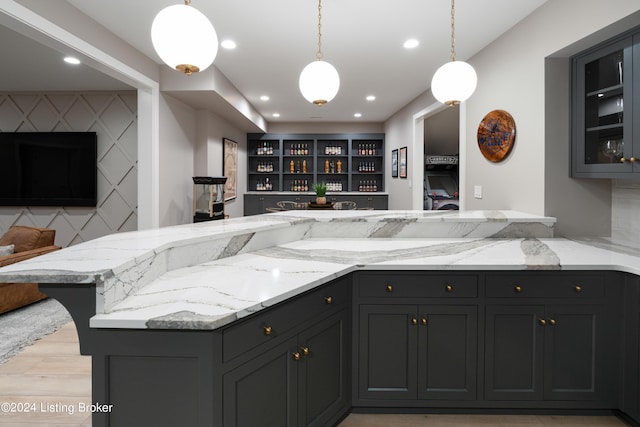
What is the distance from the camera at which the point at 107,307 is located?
1319 mm

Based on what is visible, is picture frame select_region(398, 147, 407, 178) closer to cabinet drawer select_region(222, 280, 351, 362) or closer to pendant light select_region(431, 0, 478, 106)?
pendant light select_region(431, 0, 478, 106)

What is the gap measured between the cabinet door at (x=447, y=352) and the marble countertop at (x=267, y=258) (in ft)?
0.88

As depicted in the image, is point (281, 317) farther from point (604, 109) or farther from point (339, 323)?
point (604, 109)

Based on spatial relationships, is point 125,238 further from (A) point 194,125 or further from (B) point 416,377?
(A) point 194,125

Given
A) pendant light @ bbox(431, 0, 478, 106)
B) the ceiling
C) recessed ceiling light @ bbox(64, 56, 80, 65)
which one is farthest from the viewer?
recessed ceiling light @ bbox(64, 56, 80, 65)

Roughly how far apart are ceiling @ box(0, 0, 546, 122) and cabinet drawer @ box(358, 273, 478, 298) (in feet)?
7.28

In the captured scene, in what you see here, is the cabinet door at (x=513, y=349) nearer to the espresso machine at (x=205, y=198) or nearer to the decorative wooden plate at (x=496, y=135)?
the decorative wooden plate at (x=496, y=135)

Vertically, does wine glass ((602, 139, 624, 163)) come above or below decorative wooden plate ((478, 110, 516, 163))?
below

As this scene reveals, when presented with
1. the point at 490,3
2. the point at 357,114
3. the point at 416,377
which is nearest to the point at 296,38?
the point at 490,3

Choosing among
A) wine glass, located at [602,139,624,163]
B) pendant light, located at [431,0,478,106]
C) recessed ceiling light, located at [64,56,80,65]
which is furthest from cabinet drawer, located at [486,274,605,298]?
recessed ceiling light, located at [64,56,80,65]

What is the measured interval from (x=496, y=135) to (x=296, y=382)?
9.95ft

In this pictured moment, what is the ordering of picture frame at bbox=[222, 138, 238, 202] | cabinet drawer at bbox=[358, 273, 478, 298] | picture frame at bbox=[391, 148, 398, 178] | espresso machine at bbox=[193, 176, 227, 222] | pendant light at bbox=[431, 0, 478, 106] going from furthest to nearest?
picture frame at bbox=[391, 148, 398, 178], picture frame at bbox=[222, 138, 238, 202], espresso machine at bbox=[193, 176, 227, 222], pendant light at bbox=[431, 0, 478, 106], cabinet drawer at bbox=[358, 273, 478, 298]

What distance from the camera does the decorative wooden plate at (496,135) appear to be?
3500 millimetres

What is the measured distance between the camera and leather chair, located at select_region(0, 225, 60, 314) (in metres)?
3.70
